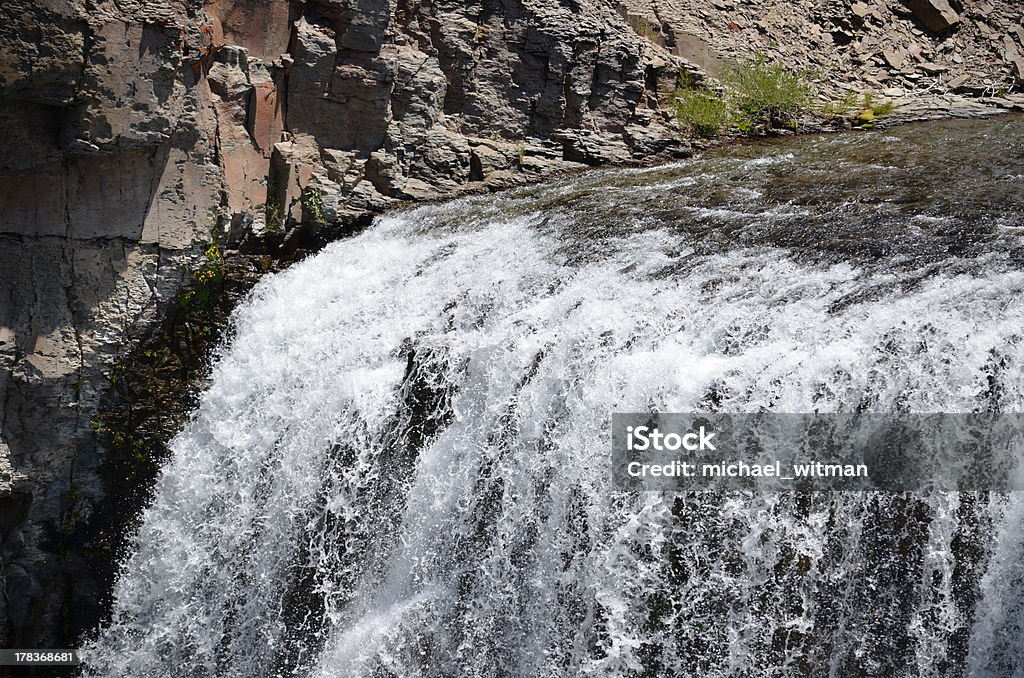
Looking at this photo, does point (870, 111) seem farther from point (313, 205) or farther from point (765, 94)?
point (313, 205)

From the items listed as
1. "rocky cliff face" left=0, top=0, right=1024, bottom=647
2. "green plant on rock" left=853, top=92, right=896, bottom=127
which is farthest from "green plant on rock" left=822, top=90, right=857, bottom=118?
"rocky cliff face" left=0, top=0, right=1024, bottom=647

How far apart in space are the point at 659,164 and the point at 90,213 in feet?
14.5

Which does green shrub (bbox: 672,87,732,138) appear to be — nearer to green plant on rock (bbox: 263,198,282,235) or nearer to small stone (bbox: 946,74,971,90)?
small stone (bbox: 946,74,971,90)

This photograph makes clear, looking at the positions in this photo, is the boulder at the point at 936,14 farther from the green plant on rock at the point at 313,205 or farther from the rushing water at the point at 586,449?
the green plant on rock at the point at 313,205

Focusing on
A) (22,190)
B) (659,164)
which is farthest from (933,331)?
(22,190)

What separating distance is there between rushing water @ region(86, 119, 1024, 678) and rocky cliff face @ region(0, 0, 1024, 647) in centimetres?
63

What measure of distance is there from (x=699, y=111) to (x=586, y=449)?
188 inches

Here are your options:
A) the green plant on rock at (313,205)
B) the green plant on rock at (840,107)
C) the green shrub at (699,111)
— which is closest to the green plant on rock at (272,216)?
the green plant on rock at (313,205)

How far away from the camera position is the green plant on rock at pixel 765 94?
959 cm

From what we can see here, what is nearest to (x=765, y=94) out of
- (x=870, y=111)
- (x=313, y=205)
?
(x=870, y=111)

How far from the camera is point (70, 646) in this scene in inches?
279

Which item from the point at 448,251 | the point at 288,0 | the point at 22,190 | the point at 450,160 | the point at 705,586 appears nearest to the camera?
the point at 705,586

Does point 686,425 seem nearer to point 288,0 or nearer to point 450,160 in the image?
point 450,160

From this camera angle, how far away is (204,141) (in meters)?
7.30
